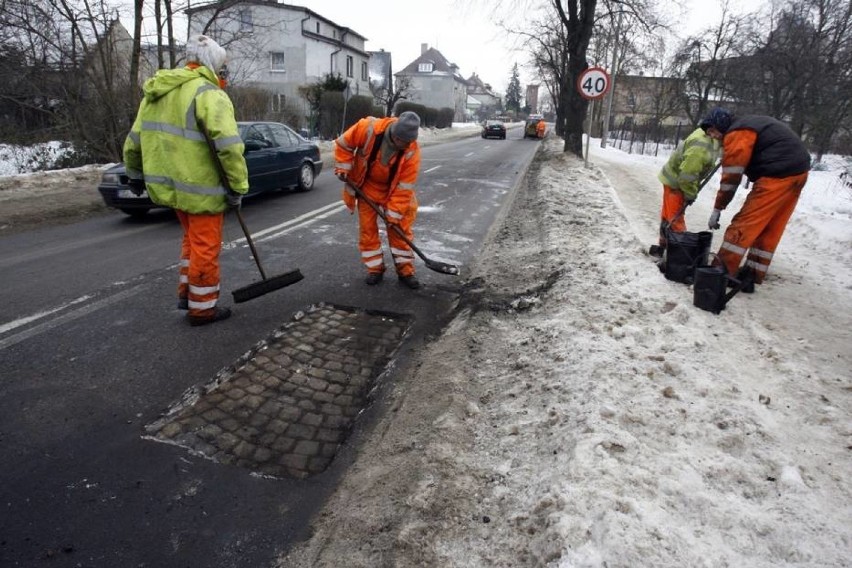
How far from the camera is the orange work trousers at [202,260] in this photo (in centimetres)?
392

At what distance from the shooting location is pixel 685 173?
18.4 ft

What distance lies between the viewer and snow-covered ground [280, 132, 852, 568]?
203cm

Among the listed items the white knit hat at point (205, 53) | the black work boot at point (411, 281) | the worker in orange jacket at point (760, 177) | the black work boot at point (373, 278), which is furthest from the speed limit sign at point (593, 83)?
the white knit hat at point (205, 53)

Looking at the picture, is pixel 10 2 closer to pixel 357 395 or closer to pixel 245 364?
pixel 245 364

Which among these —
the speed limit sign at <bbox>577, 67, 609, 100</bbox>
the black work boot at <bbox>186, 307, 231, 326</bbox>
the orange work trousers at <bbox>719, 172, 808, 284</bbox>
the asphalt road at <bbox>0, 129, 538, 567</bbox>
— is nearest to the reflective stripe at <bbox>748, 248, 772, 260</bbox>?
the orange work trousers at <bbox>719, 172, 808, 284</bbox>

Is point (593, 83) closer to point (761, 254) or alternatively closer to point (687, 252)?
point (761, 254)

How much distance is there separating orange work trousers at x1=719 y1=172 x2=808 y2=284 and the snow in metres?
0.46

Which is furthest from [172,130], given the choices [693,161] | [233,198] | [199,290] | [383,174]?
[693,161]

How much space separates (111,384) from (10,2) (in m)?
12.7

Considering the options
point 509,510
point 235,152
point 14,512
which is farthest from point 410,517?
point 235,152

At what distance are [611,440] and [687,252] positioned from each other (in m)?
3.12

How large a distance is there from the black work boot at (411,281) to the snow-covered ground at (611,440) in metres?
0.61

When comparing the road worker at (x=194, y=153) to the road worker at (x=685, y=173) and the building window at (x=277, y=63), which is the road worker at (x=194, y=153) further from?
the building window at (x=277, y=63)

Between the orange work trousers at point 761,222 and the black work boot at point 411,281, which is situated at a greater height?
the orange work trousers at point 761,222
